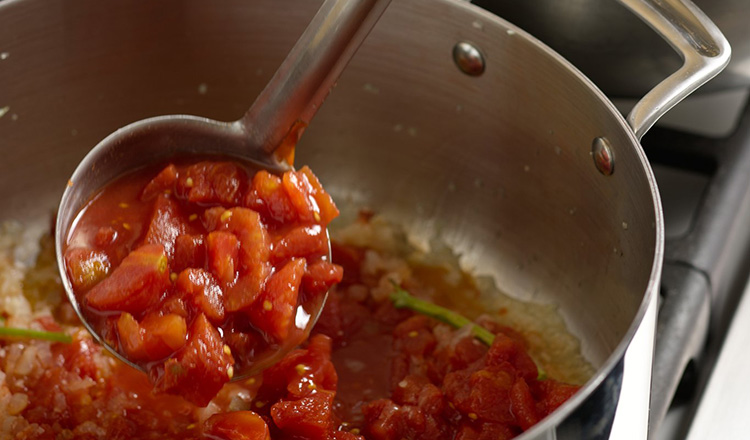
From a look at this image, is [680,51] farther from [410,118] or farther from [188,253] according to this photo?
[188,253]

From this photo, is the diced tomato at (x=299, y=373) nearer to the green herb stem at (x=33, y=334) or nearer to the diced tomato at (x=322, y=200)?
the diced tomato at (x=322, y=200)

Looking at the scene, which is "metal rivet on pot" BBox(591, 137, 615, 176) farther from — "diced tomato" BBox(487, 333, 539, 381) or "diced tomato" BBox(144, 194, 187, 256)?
"diced tomato" BBox(144, 194, 187, 256)

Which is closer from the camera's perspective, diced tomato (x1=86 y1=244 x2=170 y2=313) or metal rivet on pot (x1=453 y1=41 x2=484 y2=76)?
diced tomato (x1=86 y1=244 x2=170 y2=313)

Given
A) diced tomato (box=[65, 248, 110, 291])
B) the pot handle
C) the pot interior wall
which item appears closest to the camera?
the pot handle

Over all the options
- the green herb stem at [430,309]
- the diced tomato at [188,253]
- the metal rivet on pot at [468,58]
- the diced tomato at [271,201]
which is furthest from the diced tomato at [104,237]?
the metal rivet on pot at [468,58]

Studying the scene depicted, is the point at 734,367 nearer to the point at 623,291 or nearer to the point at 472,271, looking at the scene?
the point at 623,291

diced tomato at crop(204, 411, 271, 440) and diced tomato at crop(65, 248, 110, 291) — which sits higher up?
diced tomato at crop(65, 248, 110, 291)

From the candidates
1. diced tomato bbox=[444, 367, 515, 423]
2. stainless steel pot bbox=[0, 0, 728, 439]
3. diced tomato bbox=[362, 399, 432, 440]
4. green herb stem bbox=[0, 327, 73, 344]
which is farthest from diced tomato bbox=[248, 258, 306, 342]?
stainless steel pot bbox=[0, 0, 728, 439]

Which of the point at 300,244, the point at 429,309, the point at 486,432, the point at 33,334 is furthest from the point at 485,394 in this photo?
the point at 33,334
